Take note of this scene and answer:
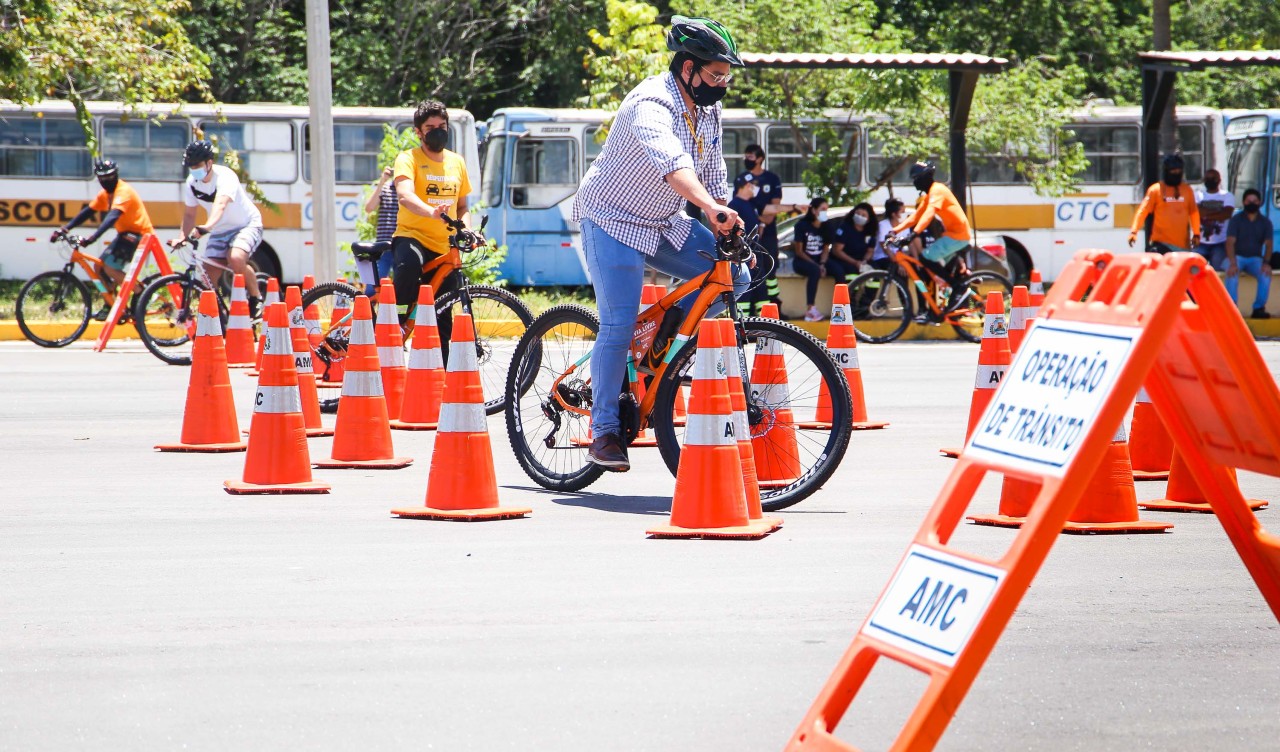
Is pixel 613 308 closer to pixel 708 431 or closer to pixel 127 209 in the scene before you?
pixel 708 431

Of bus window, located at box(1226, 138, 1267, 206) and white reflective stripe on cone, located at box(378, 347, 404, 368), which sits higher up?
bus window, located at box(1226, 138, 1267, 206)

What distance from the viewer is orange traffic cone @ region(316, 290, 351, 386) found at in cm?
1101

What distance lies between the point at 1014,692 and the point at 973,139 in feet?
64.8

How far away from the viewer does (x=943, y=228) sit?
17.2 m

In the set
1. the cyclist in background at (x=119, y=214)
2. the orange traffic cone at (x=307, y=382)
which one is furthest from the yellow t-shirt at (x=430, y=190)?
the cyclist in background at (x=119, y=214)

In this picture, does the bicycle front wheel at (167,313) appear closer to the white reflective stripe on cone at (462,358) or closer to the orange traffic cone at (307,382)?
the orange traffic cone at (307,382)

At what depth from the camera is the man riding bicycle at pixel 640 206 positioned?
6824 millimetres

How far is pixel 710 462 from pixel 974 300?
1221 cm

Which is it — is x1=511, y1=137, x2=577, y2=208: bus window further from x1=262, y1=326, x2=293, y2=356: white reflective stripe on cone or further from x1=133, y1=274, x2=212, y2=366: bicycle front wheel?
x1=262, y1=326, x2=293, y2=356: white reflective stripe on cone

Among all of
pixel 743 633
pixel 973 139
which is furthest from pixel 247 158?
pixel 743 633

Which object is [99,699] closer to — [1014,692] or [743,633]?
[743,633]

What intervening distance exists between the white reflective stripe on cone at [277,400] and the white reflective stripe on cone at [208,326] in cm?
128

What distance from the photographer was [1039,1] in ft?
111

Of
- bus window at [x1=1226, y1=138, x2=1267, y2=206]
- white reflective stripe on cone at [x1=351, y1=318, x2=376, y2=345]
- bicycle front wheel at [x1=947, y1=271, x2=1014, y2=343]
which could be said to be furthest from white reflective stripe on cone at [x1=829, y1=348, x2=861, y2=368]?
bus window at [x1=1226, y1=138, x2=1267, y2=206]
